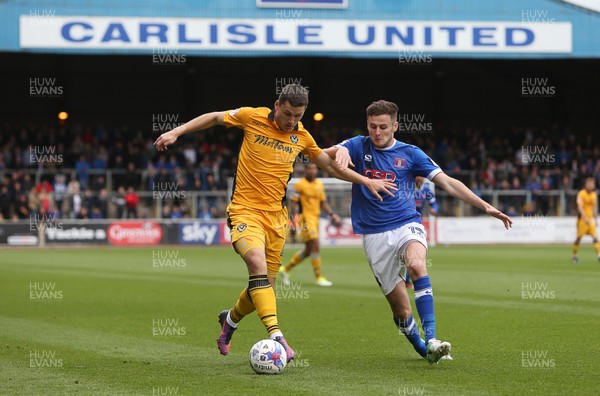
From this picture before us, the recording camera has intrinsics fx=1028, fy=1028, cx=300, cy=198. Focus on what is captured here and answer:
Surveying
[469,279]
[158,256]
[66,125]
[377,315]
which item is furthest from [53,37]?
[377,315]

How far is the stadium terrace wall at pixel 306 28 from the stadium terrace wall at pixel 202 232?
20.7ft

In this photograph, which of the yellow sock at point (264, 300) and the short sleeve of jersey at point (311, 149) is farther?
the short sleeve of jersey at point (311, 149)

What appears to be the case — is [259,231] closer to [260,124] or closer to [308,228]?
[260,124]

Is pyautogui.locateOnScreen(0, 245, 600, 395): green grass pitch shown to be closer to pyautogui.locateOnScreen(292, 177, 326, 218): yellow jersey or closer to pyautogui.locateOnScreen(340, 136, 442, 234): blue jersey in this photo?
pyautogui.locateOnScreen(340, 136, 442, 234): blue jersey

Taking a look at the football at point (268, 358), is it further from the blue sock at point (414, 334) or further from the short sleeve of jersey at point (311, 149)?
the short sleeve of jersey at point (311, 149)

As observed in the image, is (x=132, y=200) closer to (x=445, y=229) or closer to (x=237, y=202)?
(x=445, y=229)

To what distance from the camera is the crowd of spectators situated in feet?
123

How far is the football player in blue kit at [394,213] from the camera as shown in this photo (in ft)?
29.9

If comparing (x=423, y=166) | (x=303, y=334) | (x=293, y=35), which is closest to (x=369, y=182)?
(x=423, y=166)

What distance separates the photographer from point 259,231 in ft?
29.7

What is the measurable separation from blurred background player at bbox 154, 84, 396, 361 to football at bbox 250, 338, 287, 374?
0.50 m

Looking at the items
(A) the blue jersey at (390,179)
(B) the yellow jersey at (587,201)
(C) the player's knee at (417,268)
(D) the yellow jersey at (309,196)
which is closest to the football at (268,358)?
(C) the player's knee at (417,268)

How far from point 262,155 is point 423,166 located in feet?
4.84

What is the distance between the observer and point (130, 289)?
1917 cm
